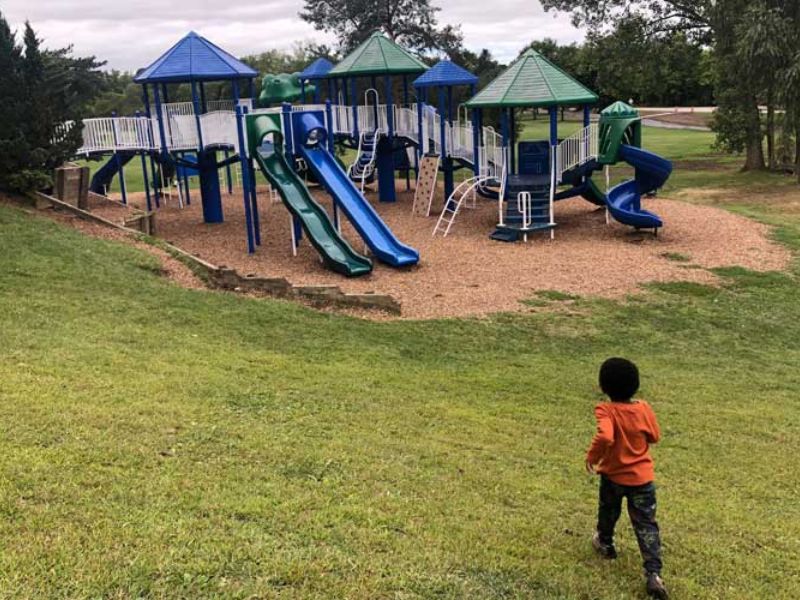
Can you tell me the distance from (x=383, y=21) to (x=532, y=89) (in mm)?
34997

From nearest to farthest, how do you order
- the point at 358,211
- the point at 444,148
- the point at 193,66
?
1. the point at 358,211
2. the point at 193,66
3. the point at 444,148

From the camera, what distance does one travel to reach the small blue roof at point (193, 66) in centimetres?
1948

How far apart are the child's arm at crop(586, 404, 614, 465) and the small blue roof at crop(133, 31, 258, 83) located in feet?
59.6

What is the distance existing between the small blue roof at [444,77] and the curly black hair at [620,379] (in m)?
20.5

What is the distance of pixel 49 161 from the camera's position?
15.8 m

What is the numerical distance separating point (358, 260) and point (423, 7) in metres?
41.1

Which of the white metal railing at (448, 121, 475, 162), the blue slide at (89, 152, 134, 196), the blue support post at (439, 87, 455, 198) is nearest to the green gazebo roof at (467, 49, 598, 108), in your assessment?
the white metal railing at (448, 121, 475, 162)

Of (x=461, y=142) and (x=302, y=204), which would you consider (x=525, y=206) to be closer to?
(x=461, y=142)

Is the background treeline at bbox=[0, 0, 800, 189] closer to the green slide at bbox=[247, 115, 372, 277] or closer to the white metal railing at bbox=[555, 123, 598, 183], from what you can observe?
the green slide at bbox=[247, 115, 372, 277]

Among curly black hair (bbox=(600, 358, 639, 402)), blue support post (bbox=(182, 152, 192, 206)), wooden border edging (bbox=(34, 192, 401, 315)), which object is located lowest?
wooden border edging (bbox=(34, 192, 401, 315))

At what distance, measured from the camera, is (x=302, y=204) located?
16250 mm

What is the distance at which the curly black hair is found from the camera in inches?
158

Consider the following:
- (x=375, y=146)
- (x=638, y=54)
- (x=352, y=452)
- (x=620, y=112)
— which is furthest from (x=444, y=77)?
(x=352, y=452)

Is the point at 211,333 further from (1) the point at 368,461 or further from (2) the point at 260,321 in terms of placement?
(1) the point at 368,461
